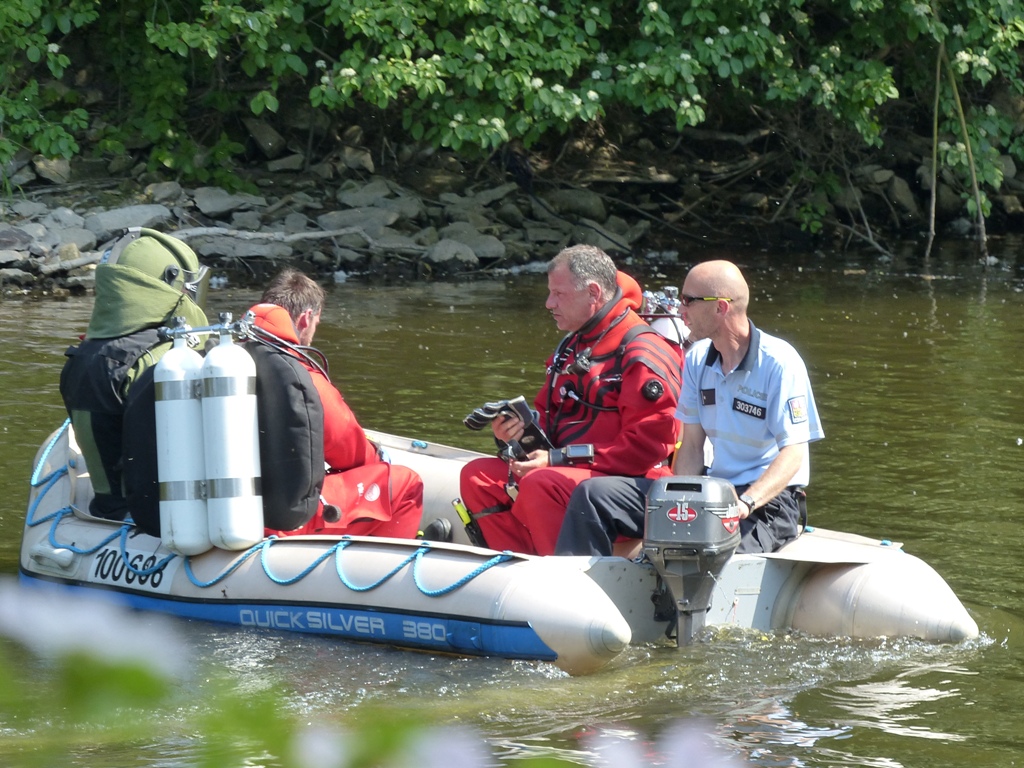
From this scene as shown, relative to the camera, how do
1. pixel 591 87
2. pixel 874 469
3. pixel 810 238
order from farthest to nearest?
pixel 810 238
pixel 591 87
pixel 874 469

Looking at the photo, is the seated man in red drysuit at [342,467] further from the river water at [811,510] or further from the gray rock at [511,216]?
the gray rock at [511,216]

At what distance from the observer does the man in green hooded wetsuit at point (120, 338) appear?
4926 millimetres

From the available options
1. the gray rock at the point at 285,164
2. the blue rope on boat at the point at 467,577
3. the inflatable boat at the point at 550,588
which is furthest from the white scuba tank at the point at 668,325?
the gray rock at the point at 285,164

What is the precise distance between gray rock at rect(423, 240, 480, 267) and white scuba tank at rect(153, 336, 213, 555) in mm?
10114

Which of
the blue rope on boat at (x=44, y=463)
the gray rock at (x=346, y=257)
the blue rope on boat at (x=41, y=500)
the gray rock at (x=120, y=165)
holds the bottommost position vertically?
the blue rope on boat at (x=41, y=500)

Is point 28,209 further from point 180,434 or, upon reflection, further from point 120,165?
point 180,434

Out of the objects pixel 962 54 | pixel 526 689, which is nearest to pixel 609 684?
pixel 526 689

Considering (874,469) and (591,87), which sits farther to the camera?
(591,87)

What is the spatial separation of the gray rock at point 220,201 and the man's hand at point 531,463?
10.5 meters

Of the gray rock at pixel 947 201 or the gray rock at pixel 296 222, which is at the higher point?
the gray rock at pixel 947 201

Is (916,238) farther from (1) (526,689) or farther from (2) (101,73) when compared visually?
(1) (526,689)

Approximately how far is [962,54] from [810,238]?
3.69 m

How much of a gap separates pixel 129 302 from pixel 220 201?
10150 mm

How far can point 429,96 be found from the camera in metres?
15.2
